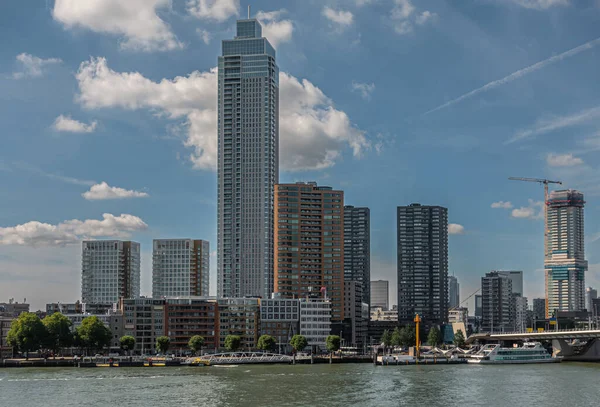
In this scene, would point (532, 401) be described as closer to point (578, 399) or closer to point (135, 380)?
point (578, 399)

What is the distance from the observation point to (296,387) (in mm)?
129375

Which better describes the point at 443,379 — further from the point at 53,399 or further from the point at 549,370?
the point at 53,399

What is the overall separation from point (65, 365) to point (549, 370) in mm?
114836

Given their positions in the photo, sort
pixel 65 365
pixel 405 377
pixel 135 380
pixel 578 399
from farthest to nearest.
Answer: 1. pixel 65 365
2. pixel 405 377
3. pixel 135 380
4. pixel 578 399

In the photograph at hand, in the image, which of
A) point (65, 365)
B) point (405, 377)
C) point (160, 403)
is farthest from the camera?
point (65, 365)

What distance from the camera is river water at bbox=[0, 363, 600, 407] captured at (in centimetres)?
11300

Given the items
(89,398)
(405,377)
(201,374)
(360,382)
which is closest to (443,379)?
(405,377)

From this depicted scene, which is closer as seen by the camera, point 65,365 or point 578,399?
point 578,399

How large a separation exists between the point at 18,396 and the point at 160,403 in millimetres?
25135

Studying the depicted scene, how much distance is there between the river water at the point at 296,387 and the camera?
113m

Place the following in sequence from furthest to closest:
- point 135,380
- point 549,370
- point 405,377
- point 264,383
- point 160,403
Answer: point 549,370
point 405,377
point 135,380
point 264,383
point 160,403

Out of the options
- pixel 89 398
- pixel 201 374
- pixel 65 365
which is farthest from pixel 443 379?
pixel 65 365

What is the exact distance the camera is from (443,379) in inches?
6048

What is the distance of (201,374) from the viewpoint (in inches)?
6319
